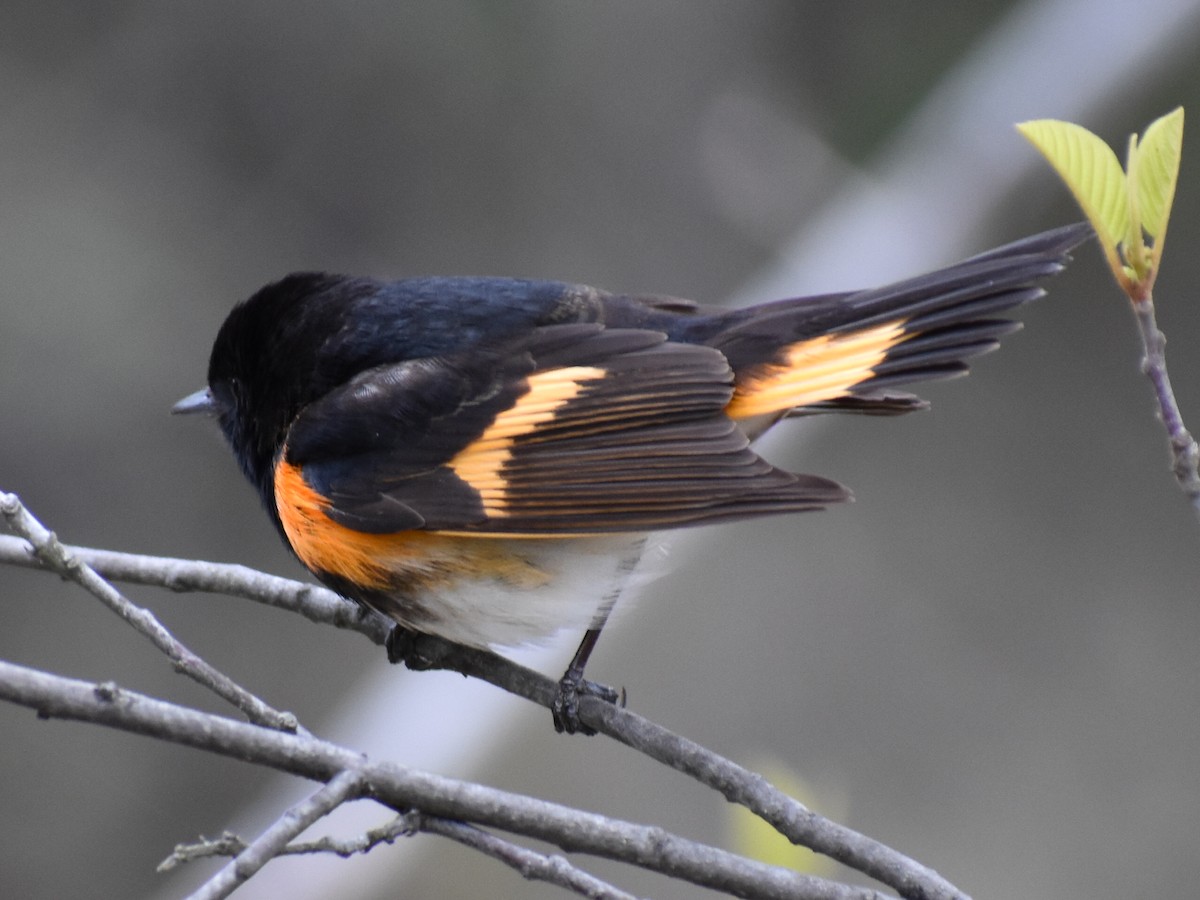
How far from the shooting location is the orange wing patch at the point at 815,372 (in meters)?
2.25

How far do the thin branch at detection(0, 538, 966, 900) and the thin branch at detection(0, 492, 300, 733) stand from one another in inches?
7.6

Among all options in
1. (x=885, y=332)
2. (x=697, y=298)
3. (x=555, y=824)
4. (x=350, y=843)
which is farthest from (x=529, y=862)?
(x=697, y=298)

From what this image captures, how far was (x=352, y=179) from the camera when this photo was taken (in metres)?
6.00

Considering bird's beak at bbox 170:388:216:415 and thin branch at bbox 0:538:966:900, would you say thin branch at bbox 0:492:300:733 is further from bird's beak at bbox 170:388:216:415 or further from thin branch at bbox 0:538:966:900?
bird's beak at bbox 170:388:216:415

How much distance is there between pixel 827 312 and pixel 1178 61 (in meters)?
3.27

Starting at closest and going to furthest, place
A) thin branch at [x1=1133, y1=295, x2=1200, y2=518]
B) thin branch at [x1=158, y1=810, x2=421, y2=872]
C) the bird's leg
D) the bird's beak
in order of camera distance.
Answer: thin branch at [x1=1133, y1=295, x2=1200, y2=518] → thin branch at [x1=158, y1=810, x2=421, y2=872] → the bird's leg → the bird's beak

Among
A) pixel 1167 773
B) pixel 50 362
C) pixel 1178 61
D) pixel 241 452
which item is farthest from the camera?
pixel 50 362

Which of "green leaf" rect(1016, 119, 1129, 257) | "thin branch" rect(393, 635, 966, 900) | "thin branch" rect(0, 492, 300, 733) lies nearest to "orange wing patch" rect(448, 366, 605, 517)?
"thin branch" rect(393, 635, 966, 900)

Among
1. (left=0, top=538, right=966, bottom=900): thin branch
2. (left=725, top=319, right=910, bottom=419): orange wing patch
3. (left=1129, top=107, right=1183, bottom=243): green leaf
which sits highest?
(left=725, top=319, right=910, bottom=419): orange wing patch

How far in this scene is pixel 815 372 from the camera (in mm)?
2287

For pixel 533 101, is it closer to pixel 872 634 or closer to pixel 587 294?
pixel 872 634

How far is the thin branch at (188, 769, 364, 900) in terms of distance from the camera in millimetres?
1340

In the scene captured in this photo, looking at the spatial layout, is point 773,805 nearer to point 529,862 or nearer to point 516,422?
point 529,862

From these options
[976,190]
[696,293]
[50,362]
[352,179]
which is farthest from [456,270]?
[976,190]
